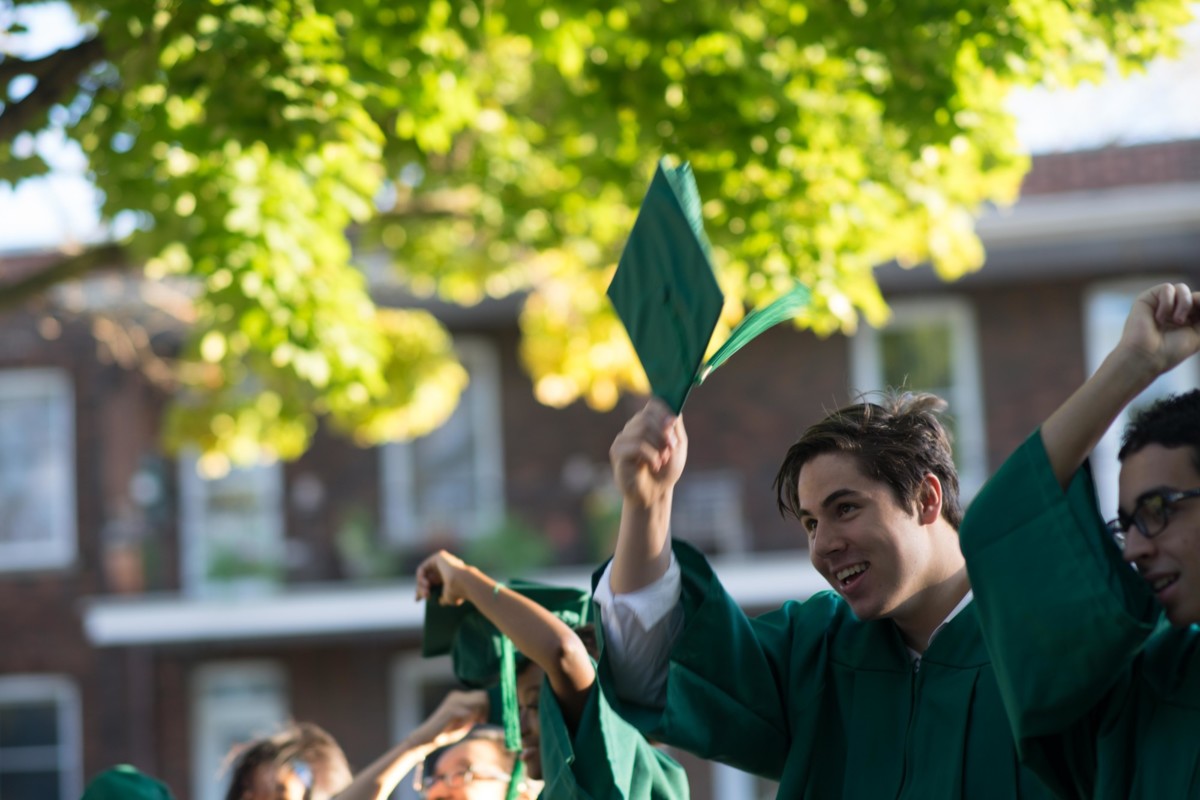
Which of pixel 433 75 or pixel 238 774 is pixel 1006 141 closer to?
pixel 433 75

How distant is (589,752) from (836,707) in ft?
1.38

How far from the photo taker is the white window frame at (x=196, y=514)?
50.8 ft

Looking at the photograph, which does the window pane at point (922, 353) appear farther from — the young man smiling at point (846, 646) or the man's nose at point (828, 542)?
the man's nose at point (828, 542)

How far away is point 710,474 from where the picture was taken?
14680 millimetres

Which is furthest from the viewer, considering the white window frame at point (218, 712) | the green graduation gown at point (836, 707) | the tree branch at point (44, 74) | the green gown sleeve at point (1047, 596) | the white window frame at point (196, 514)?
the white window frame at point (196, 514)

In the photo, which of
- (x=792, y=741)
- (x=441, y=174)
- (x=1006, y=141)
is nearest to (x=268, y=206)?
(x=441, y=174)

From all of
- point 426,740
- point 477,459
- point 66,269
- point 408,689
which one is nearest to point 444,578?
point 426,740

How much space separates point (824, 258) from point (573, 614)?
10.1ft

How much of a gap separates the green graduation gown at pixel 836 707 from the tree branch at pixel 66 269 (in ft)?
17.8

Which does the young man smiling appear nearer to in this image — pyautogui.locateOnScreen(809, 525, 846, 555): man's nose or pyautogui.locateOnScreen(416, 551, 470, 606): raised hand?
pyautogui.locateOnScreen(809, 525, 846, 555): man's nose

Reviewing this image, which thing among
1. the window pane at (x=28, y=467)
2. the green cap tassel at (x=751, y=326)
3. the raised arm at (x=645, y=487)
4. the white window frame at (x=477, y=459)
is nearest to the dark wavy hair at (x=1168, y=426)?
the green cap tassel at (x=751, y=326)

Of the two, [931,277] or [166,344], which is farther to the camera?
[166,344]

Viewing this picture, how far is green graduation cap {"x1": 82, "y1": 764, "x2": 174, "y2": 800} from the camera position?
363cm

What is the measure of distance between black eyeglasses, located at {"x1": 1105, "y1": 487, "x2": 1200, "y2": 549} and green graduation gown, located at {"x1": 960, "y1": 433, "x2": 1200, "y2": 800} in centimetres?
6
